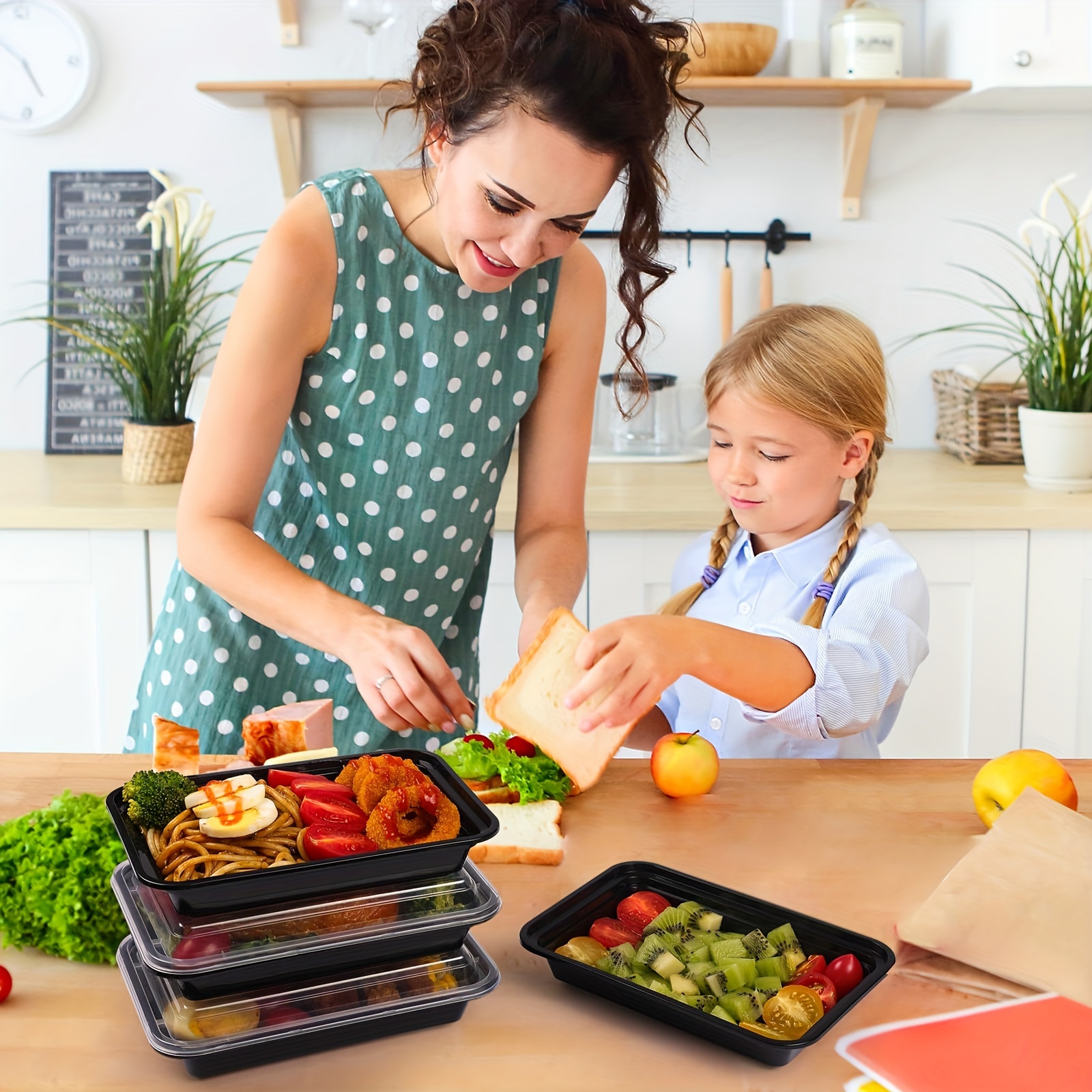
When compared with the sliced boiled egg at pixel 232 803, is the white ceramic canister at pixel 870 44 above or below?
above

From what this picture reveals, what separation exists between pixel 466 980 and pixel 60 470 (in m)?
2.36

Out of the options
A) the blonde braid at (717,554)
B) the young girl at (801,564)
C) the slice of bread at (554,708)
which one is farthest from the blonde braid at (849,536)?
the slice of bread at (554,708)

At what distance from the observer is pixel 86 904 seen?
0.98 meters

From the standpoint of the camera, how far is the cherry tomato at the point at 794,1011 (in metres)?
0.86

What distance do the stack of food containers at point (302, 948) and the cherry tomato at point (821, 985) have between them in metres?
0.24

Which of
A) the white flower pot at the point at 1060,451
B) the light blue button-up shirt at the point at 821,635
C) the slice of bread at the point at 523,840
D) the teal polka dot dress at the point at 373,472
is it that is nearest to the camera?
the slice of bread at the point at 523,840

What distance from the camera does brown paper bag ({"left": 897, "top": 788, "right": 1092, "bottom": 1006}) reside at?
96 cm

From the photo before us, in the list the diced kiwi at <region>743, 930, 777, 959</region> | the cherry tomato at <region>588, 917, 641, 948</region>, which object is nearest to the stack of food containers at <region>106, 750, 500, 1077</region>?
the cherry tomato at <region>588, 917, 641, 948</region>

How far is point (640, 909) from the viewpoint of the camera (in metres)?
1.00

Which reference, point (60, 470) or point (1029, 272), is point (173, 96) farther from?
point (1029, 272)

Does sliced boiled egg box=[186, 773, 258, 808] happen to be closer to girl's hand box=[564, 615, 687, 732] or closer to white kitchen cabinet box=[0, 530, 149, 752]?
girl's hand box=[564, 615, 687, 732]

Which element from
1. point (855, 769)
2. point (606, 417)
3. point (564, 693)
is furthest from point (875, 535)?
point (606, 417)

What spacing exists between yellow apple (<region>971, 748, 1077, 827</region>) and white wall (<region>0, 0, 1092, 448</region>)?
2.04m

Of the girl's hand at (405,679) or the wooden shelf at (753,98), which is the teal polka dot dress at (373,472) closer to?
the girl's hand at (405,679)
